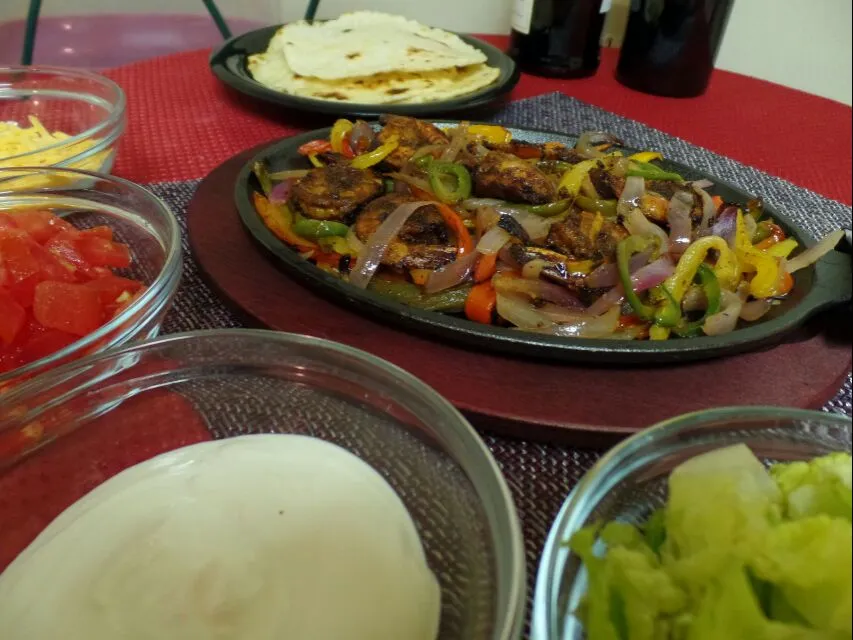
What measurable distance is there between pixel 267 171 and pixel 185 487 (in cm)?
74

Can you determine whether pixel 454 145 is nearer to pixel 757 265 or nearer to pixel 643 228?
pixel 643 228

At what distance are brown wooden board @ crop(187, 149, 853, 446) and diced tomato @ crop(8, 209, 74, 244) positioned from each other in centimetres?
19

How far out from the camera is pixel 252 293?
0.98m

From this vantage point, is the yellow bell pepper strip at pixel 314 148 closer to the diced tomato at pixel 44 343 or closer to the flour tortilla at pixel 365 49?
the flour tortilla at pixel 365 49

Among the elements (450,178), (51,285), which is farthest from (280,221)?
(51,285)

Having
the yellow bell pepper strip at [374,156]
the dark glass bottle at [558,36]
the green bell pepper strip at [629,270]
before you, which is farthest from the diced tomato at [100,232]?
the dark glass bottle at [558,36]

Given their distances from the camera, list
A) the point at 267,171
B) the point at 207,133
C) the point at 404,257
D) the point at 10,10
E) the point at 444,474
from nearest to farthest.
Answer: the point at 444,474 → the point at 404,257 → the point at 267,171 → the point at 207,133 → the point at 10,10

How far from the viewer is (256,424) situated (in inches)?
28.8

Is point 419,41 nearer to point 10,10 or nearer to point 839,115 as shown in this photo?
point 839,115

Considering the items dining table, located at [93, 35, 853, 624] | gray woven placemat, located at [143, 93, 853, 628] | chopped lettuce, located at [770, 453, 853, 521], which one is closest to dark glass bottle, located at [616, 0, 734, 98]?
dining table, located at [93, 35, 853, 624]

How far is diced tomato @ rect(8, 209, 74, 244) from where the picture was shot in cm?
90

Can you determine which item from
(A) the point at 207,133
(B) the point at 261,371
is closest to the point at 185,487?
(B) the point at 261,371

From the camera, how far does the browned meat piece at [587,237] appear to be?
108 centimetres

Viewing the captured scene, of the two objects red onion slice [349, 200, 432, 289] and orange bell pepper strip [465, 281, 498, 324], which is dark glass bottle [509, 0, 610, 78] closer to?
red onion slice [349, 200, 432, 289]
